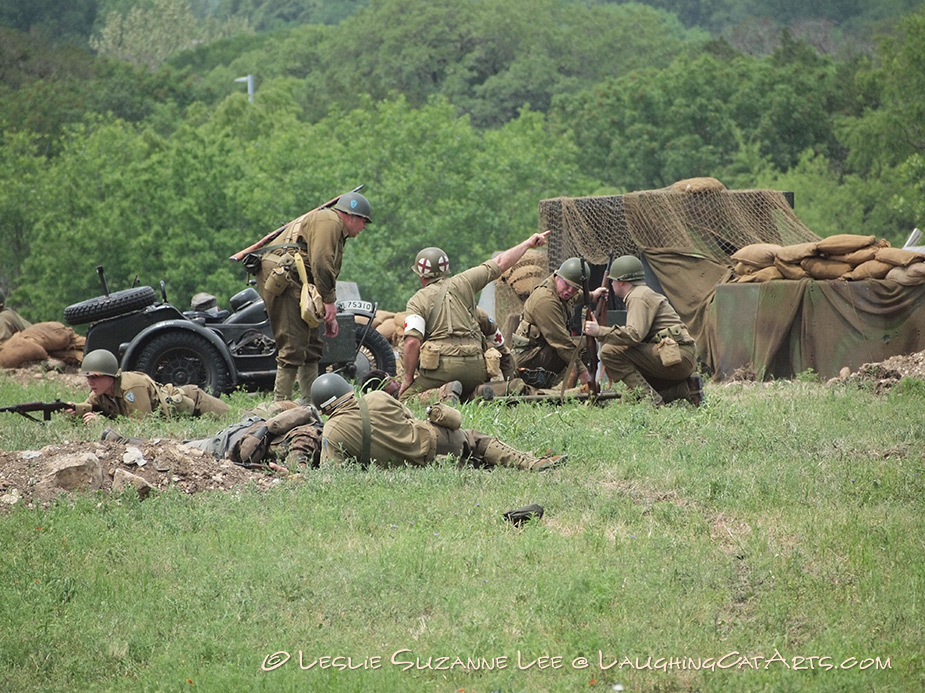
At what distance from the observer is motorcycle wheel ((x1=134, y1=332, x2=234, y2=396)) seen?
1340cm

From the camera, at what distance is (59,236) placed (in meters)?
36.1

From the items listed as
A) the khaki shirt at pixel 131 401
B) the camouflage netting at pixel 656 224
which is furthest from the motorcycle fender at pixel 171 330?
the camouflage netting at pixel 656 224

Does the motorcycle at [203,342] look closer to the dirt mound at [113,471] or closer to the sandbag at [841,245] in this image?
the dirt mound at [113,471]

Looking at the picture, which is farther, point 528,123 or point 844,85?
point 528,123

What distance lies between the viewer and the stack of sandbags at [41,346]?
16.8m

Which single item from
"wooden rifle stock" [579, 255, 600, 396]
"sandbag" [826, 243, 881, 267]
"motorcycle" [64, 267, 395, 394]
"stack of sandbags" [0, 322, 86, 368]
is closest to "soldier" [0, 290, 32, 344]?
"stack of sandbags" [0, 322, 86, 368]

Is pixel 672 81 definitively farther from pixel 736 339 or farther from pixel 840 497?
pixel 840 497

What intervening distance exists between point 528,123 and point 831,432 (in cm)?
4607

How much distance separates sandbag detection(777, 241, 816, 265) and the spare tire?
22.4 feet

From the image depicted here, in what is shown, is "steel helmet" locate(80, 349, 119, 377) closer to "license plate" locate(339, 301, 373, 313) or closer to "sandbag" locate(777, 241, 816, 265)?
"license plate" locate(339, 301, 373, 313)

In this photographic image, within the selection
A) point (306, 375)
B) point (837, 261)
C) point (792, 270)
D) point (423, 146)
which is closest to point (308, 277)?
point (306, 375)

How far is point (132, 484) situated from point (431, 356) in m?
3.75

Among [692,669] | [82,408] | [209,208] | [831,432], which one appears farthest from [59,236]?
[692,669]

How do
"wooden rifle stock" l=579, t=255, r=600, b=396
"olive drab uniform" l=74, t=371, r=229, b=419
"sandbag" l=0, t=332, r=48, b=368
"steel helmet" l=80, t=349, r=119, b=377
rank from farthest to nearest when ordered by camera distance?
"sandbag" l=0, t=332, r=48, b=368 < "wooden rifle stock" l=579, t=255, r=600, b=396 < "olive drab uniform" l=74, t=371, r=229, b=419 < "steel helmet" l=80, t=349, r=119, b=377
